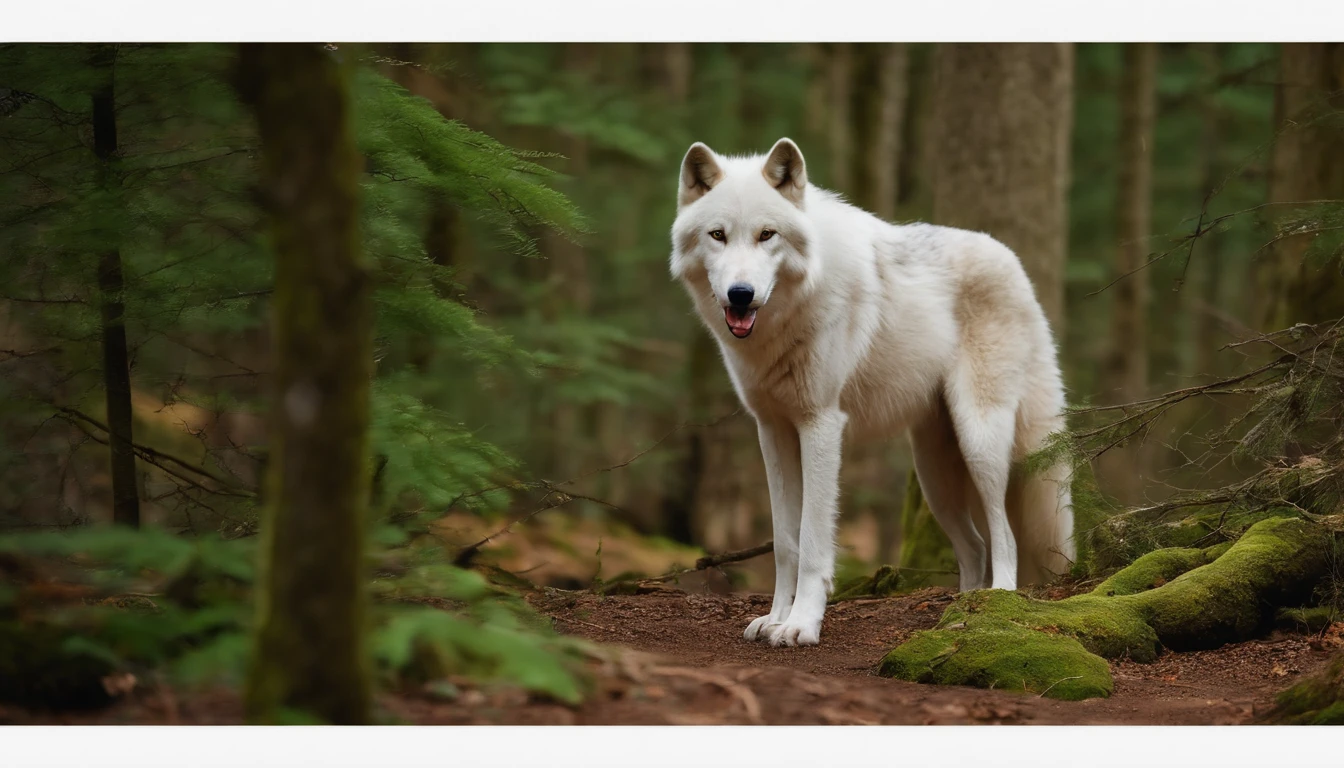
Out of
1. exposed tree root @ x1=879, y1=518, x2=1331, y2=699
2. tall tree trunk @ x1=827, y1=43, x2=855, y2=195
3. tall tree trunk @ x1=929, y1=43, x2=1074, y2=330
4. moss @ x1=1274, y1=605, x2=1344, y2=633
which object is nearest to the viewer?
exposed tree root @ x1=879, y1=518, x2=1331, y2=699

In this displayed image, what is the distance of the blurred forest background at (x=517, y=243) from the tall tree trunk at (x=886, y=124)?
0.06 m

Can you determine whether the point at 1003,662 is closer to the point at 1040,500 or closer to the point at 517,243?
the point at 1040,500

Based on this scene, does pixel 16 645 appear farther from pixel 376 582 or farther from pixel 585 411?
pixel 585 411

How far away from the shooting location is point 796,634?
4859 millimetres

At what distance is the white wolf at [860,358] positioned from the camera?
15.8 ft

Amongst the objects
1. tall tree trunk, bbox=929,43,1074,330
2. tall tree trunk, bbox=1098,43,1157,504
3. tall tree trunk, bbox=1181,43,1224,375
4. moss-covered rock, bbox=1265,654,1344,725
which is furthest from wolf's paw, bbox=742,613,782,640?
tall tree trunk, bbox=1181,43,1224,375

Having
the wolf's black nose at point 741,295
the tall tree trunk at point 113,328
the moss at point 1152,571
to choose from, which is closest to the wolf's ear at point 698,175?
the wolf's black nose at point 741,295

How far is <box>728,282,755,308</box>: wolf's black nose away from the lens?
14.5 feet

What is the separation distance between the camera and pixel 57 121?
15.1 feet

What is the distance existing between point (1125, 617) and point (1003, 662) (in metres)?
0.87

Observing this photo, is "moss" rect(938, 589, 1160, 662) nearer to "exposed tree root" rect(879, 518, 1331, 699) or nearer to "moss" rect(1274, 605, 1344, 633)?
"exposed tree root" rect(879, 518, 1331, 699)

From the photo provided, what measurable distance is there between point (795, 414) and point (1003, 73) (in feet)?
11.6

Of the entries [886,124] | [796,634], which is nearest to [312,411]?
[796,634]

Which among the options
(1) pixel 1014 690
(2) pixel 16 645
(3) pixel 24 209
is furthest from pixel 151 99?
(1) pixel 1014 690
